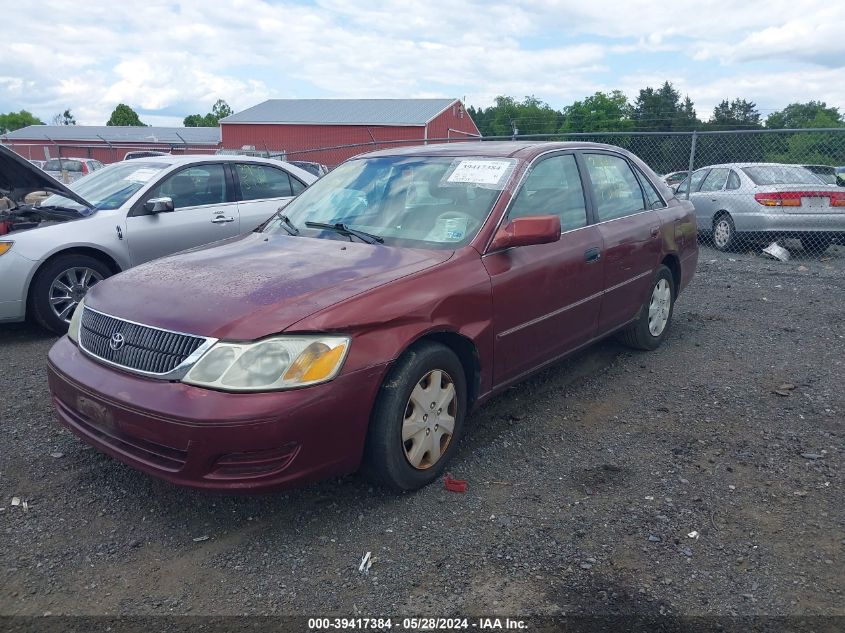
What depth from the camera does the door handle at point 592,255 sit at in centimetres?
433

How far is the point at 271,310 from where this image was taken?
2889mm

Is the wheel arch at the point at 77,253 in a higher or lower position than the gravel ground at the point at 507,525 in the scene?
higher

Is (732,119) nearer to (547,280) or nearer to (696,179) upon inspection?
(696,179)

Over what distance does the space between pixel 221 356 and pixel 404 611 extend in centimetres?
121

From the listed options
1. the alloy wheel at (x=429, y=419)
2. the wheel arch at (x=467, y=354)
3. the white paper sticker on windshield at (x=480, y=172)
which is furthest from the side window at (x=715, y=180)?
the alloy wheel at (x=429, y=419)

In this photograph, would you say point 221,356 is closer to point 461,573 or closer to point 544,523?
point 461,573

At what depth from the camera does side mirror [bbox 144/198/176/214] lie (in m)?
6.12

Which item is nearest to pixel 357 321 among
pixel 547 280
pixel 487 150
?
pixel 547 280

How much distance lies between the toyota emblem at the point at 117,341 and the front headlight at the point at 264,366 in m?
0.46

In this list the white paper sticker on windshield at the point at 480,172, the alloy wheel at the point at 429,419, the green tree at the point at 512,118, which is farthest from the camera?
the green tree at the point at 512,118

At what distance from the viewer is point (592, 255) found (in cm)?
438

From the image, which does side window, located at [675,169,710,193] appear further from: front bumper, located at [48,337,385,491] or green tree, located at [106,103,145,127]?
green tree, located at [106,103,145,127]

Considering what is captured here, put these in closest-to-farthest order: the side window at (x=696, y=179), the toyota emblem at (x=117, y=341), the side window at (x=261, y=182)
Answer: the toyota emblem at (x=117, y=341), the side window at (x=261, y=182), the side window at (x=696, y=179)

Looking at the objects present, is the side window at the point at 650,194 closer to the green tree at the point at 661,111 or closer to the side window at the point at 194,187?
the side window at the point at 194,187
